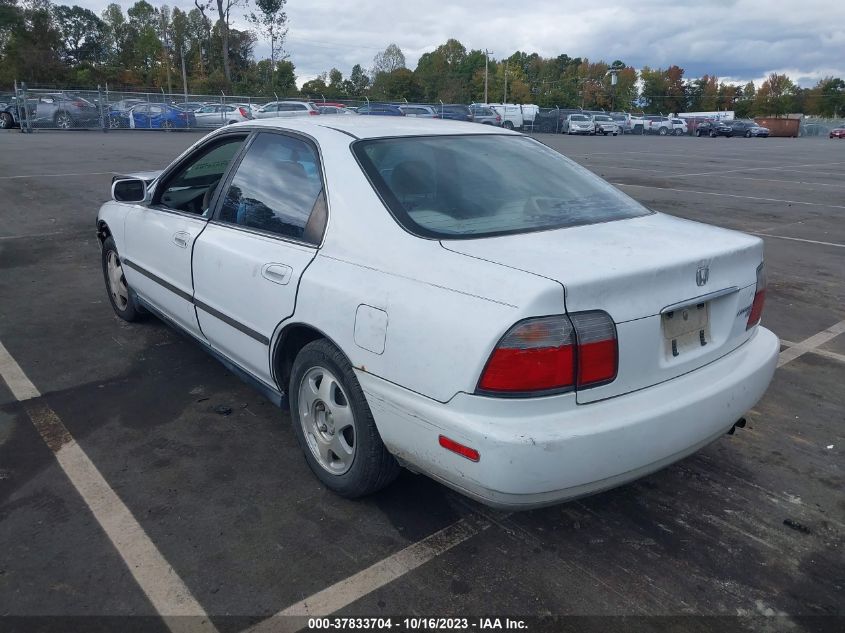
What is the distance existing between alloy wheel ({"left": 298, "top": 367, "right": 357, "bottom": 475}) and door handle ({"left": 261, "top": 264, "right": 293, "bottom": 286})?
41 cm

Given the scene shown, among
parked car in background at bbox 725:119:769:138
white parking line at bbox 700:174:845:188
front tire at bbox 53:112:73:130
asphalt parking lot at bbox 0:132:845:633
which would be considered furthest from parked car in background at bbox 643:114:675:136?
asphalt parking lot at bbox 0:132:845:633

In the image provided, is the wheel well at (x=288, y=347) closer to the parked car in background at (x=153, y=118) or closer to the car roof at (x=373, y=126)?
the car roof at (x=373, y=126)

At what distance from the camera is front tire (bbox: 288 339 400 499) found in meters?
2.74

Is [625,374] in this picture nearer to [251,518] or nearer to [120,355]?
[251,518]

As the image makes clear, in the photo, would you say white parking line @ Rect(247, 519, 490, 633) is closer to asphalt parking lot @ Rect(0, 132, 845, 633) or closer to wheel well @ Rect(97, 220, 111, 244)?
asphalt parking lot @ Rect(0, 132, 845, 633)

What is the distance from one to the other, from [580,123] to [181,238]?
4623 cm

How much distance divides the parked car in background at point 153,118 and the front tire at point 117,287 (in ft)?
101

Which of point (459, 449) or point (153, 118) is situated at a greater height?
point (153, 118)

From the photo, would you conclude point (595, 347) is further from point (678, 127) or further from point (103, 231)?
point (678, 127)

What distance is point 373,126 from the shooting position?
343 cm

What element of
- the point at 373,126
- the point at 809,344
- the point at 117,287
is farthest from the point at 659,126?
the point at 373,126

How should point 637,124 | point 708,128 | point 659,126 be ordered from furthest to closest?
point 708,128
point 659,126
point 637,124

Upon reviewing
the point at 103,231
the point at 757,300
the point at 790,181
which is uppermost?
the point at 757,300

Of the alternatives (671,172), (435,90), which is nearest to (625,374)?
(671,172)
